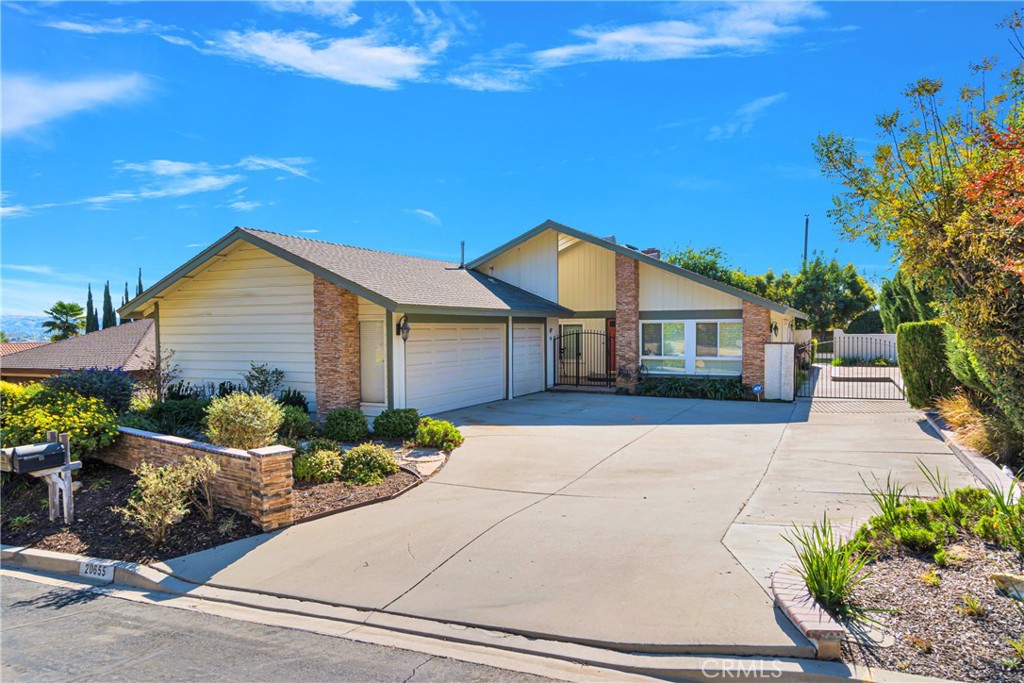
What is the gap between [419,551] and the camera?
234 inches

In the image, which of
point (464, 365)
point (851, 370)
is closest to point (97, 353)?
point (464, 365)

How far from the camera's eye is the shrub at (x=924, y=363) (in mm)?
13969

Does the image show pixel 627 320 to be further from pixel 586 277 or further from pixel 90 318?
pixel 90 318

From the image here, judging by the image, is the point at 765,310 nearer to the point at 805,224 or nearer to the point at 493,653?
the point at 493,653

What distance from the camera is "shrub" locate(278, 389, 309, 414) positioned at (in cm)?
1362

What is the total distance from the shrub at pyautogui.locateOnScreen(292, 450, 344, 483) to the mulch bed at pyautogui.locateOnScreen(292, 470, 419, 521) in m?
0.10

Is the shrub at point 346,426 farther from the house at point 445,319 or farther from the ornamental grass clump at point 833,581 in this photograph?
the ornamental grass clump at point 833,581

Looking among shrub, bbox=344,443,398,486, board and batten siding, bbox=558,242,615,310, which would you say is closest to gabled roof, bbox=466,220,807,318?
board and batten siding, bbox=558,242,615,310

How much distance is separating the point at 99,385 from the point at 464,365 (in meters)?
8.18

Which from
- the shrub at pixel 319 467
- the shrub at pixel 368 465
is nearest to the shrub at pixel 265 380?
the shrub at pixel 319 467

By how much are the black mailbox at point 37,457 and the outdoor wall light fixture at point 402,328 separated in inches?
272

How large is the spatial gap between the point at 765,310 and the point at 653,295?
3458 millimetres

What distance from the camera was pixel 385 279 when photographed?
47.0 ft

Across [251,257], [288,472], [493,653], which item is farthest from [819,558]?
[251,257]
